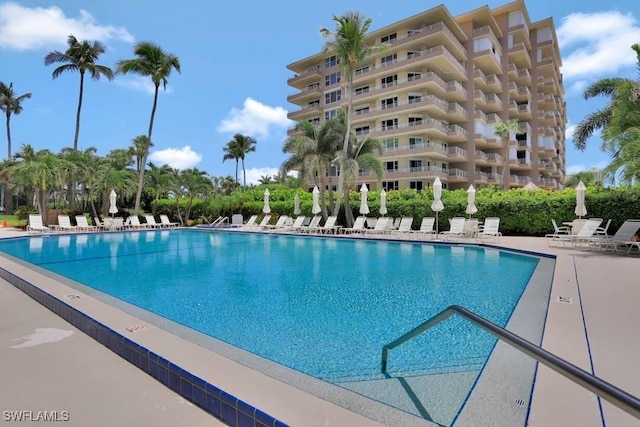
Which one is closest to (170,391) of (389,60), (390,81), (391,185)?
(391,185)

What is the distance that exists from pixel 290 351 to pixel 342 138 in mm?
19656

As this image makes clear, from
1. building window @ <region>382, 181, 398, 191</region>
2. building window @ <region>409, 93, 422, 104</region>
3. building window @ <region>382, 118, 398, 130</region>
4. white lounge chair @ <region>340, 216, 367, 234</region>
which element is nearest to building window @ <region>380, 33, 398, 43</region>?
building window @ <region>409, 93, 422, 104</region>

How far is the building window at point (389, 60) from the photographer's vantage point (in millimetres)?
40656

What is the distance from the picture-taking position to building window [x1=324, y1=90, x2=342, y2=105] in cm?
4584

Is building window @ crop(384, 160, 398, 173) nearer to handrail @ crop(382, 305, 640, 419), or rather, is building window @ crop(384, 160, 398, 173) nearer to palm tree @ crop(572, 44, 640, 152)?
palm tree @ crop(572, 44, 640, 152)

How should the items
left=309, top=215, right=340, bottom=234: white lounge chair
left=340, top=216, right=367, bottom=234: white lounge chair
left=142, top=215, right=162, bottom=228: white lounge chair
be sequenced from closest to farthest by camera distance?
left=340, top=216, right=367, bottom=234: white lounge chair
left=309, top=215, right=340, bottom=234: white lounge chair
left=142, top=215, right=162, bottom=228: white lounge chair

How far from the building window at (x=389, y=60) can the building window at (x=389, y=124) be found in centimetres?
611

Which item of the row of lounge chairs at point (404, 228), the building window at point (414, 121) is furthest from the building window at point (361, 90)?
the row of lounge chairs at point (404, 228)

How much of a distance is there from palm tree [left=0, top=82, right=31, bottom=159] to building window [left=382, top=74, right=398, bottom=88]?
4405 centimetres

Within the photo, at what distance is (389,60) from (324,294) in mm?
39693

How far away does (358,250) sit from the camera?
14195 millimetres

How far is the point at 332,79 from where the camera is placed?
155 feet

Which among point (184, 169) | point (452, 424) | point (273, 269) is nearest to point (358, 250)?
point (273, 269)

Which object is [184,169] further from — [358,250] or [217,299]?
[217,299]
